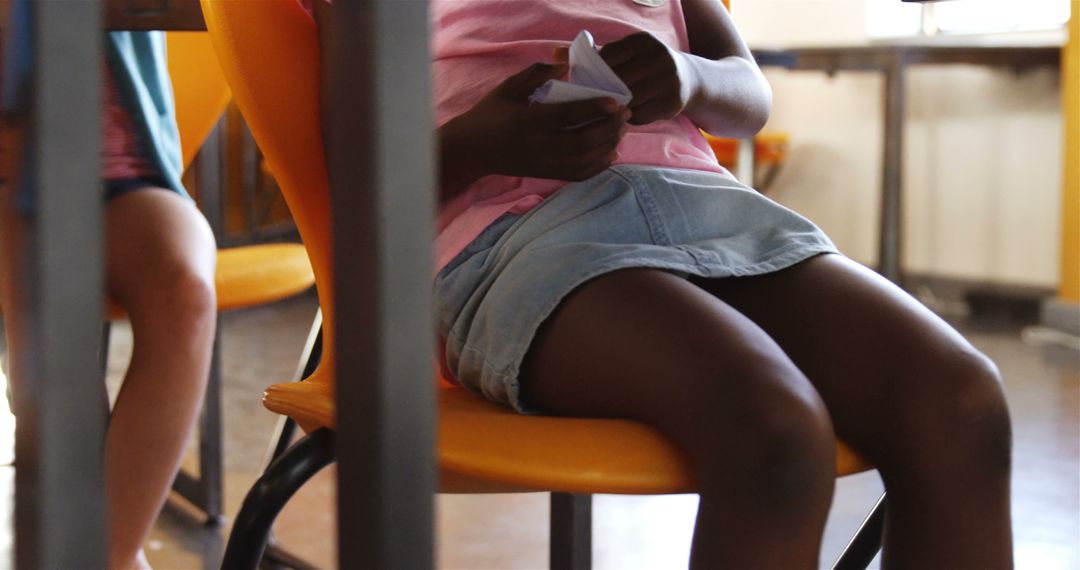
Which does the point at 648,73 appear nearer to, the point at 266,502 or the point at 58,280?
the point at 266,502

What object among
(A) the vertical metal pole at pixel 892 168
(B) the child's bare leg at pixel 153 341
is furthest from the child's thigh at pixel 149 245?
(A) the vertical metal pole at pixel 892 168

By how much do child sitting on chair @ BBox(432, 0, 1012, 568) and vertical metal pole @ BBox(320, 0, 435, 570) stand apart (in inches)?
11.4

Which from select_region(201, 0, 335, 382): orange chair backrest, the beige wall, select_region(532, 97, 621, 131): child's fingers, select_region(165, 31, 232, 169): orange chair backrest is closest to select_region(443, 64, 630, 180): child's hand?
select_region(532, 97, 621, 131): child's fingers

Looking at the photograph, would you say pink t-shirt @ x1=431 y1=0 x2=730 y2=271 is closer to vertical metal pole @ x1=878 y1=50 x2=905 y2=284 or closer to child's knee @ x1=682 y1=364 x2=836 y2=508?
child's knee @ x1=682 y1=364 x2=836 y2=508

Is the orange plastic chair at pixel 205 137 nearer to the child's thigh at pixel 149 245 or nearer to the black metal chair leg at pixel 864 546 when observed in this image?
the child's thigh at pixel 149 245

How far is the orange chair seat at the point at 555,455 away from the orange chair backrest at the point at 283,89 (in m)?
0.14

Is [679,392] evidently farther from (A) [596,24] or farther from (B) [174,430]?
(B) [174,430]

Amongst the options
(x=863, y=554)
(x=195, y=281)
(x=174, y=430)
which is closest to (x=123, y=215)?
(x=195, y=281)

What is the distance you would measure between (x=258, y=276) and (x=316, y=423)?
715mm

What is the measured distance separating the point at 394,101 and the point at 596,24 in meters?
0.57

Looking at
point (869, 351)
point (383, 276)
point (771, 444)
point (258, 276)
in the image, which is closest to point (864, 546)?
point (869, 351)

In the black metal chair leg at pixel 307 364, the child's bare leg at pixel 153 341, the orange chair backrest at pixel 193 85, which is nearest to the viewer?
the child's bare leg at pixel 153 341

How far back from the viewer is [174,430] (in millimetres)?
1271

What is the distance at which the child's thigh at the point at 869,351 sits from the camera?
2.46ft
